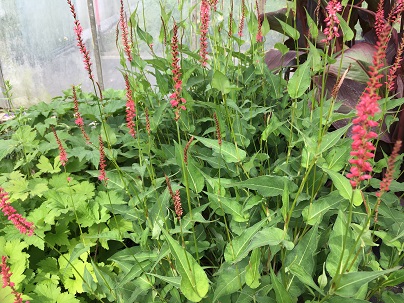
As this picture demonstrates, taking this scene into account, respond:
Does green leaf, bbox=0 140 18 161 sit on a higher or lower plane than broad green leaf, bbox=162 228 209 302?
lower

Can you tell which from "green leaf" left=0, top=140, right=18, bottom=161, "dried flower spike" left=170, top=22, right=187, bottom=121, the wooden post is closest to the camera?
"dried flower spike" left=170, top=22, right=187, bottom=121

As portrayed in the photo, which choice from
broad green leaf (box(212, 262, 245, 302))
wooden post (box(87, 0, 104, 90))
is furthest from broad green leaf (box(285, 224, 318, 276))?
wooden post (box(87, 0, 104, 90))

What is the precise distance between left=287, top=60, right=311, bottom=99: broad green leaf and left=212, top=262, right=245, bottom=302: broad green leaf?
1.34ft

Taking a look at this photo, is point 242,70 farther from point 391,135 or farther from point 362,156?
point 362,156

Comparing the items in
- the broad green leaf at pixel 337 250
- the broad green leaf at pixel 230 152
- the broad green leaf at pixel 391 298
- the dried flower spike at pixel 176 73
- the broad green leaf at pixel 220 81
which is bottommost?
the broad green leaf at pixel 391 298

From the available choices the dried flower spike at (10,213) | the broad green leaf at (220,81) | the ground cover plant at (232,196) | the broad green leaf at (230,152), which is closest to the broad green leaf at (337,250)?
the ground cover plant at (232,196)

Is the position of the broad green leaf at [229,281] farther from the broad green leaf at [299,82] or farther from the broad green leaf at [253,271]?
the broad green leaf at [299,82]

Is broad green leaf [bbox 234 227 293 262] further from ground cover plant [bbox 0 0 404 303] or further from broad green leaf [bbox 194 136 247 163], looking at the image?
broad green leaf [bbox 194 136 247 163]

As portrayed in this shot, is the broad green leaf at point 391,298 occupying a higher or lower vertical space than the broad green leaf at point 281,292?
lower

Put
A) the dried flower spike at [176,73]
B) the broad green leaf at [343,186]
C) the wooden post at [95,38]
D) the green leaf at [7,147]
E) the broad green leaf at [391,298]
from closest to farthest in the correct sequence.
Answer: the dried flower spike at [176,73]
the broad green leaf at [343,186]
the broad green leaf at [391,298]
the green leaf at [7,147]
the wooden post at [95,38]

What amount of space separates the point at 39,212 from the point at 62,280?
→ 219 mm

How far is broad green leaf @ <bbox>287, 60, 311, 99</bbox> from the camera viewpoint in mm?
836

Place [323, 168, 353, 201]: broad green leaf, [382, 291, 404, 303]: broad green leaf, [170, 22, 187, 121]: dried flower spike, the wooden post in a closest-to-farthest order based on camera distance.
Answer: [170, 22, 187, 121]: dried flower spike, [323, 168, 353, 201]: broad green leaf, [382, 291, 404, 303]: broad green leaf, the wooden post

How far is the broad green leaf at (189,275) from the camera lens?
608mm
